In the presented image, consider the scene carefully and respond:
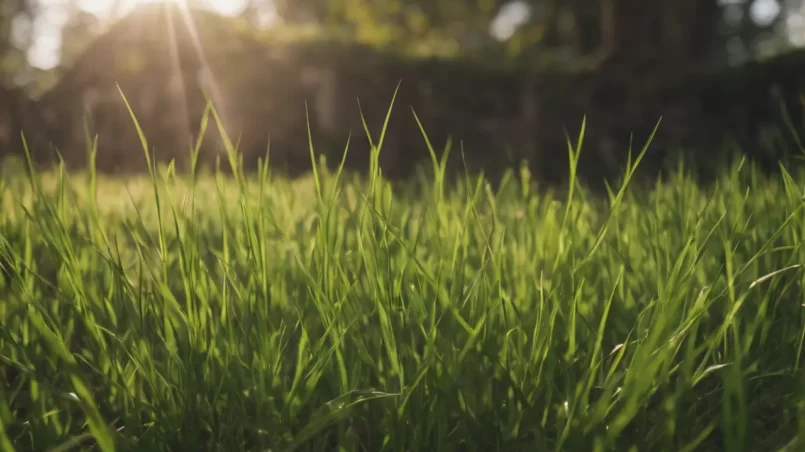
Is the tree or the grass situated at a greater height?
the tree

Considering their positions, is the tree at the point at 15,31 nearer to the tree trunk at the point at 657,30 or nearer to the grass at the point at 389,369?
the tree trunk at the point at 657,30

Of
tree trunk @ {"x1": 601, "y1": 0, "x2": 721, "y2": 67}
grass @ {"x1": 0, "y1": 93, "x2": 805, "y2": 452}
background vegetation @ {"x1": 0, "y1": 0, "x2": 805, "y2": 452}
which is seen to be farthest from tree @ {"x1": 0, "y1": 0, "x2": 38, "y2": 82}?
grass @ {"x1": 0, "y1": 93, "x2": 805, "y2": 452}

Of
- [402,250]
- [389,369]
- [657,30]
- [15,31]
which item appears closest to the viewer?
[389,369]

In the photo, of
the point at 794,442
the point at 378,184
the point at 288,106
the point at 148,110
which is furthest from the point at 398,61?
the point at 794,442

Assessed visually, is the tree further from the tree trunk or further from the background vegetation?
the tree trunk

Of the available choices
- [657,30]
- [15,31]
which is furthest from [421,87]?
[15,31]

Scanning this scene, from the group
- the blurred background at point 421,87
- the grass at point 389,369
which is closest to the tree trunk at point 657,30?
the blurred background at point 421,87

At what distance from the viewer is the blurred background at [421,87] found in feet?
15.3

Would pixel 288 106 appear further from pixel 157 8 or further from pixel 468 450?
pixel 468 450

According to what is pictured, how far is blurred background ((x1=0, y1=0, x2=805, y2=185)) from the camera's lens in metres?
4.65

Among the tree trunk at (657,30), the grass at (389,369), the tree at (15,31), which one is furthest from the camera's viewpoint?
the tree at (15,31)

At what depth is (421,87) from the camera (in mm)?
5492

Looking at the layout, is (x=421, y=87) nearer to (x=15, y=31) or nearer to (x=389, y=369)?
(x=389, y=369)

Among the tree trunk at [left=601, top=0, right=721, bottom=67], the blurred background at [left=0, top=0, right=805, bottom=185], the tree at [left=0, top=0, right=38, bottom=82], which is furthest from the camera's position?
the tree at [left=0, top=0, right=38, bottom=82]
